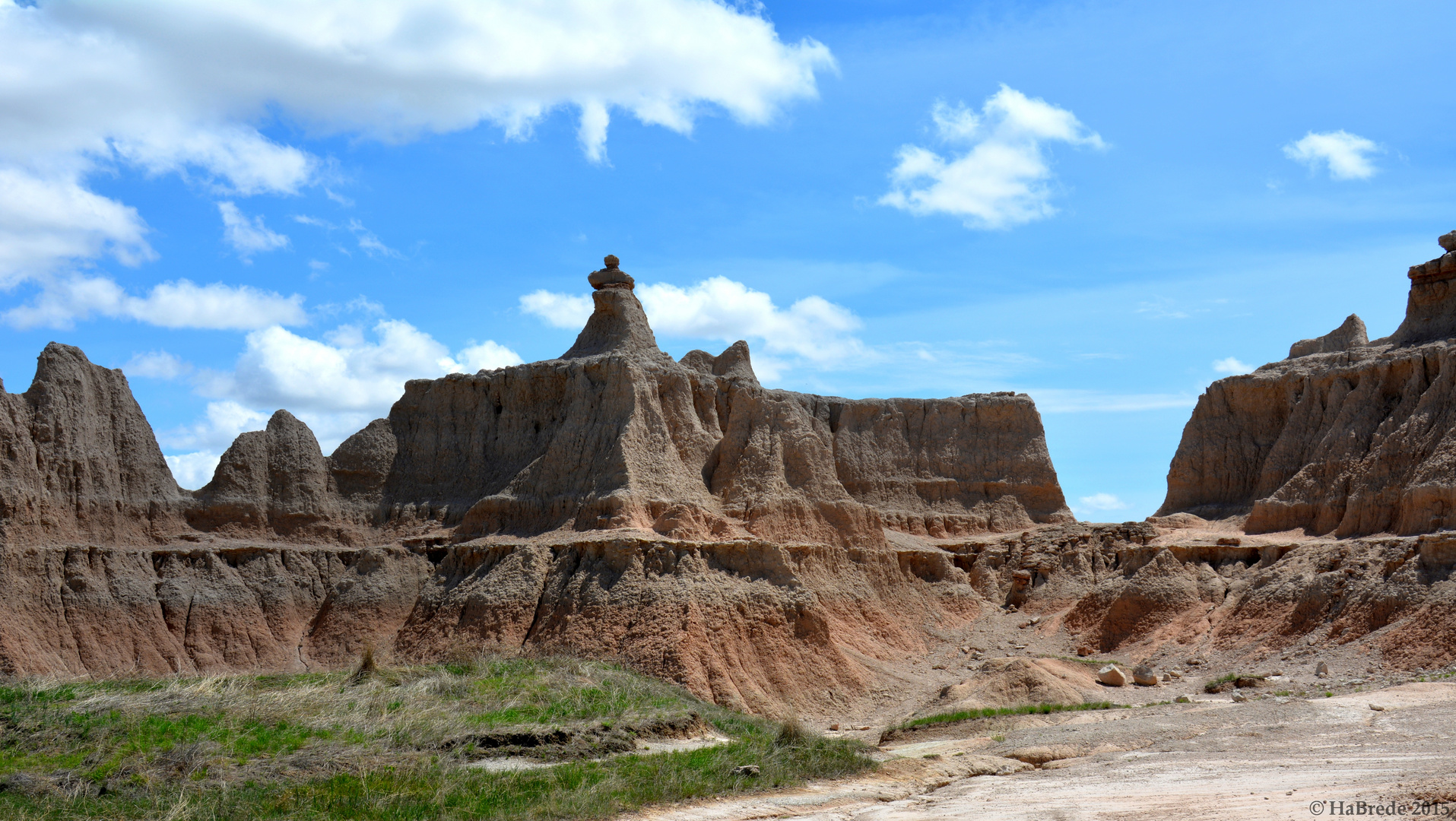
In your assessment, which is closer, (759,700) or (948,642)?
(759,700)

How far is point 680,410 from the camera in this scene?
52.7 m

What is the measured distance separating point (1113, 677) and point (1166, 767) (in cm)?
1911

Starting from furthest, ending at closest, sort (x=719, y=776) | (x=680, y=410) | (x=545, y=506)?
1. (x=680, y=410)
2. (x=545, y=506)
3. (x=719, y=776)

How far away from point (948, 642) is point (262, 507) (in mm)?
27799

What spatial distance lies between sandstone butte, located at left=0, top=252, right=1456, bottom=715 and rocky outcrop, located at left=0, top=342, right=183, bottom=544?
0.10m

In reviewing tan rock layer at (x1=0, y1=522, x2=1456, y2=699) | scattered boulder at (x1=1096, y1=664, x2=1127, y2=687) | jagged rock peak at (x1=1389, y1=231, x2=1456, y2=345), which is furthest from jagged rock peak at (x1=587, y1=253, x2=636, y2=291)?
jagged rock peak at (x1=1389, y1=231, x2=1456, y2=345)

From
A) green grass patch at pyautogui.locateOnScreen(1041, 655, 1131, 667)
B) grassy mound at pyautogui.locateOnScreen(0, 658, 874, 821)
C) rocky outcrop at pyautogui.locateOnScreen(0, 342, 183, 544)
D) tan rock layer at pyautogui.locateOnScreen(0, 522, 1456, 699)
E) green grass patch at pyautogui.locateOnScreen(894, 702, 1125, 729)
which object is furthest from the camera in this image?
green grass patch at pyautogui.locateOnScreen(1041, 655, 1131, 667)

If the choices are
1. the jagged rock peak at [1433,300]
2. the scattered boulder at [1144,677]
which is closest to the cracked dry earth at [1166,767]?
the scattered boulder at [1144,677]

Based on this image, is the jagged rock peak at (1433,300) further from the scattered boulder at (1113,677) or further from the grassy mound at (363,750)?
the grassy mound at (363,750)

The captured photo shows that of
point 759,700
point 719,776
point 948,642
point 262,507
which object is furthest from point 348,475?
point 719,776

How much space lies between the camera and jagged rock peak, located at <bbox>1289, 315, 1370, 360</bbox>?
2516 inches

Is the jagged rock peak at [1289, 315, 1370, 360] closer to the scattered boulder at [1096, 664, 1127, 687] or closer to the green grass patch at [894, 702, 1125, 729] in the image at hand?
the scattered boulder at [1096, 664, 1127, 687]

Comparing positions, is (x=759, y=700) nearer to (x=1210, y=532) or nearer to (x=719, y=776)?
(x=719, y=776)

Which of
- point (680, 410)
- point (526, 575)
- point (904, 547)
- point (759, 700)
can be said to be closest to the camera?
point (759, 700)
